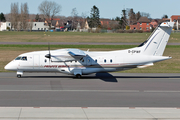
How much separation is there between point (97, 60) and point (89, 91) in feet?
17.9

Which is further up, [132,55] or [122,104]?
[132,55]

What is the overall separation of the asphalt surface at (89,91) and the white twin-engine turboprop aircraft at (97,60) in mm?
959

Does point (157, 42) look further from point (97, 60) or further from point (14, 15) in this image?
point (14, 15)

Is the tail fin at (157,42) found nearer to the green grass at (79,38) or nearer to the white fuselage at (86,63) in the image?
the white fuselage at (86,63)

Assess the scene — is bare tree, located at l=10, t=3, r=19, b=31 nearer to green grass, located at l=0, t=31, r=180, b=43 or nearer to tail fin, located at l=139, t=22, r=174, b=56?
green grass, located at l=0, t=31, r=180, b=43

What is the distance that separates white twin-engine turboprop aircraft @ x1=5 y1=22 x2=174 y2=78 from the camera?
2206 centimetres

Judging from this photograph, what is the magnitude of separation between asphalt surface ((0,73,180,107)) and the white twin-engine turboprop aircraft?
96 cm

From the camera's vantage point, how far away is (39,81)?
→ 20875mm

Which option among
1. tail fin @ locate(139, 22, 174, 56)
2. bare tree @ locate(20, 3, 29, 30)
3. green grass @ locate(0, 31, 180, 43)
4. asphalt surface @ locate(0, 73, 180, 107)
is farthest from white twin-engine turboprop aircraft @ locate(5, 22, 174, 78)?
bare tree @ locate(20, 3, 29, 30)

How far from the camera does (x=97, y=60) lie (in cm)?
2231

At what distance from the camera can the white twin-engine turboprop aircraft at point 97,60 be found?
2206 cm
